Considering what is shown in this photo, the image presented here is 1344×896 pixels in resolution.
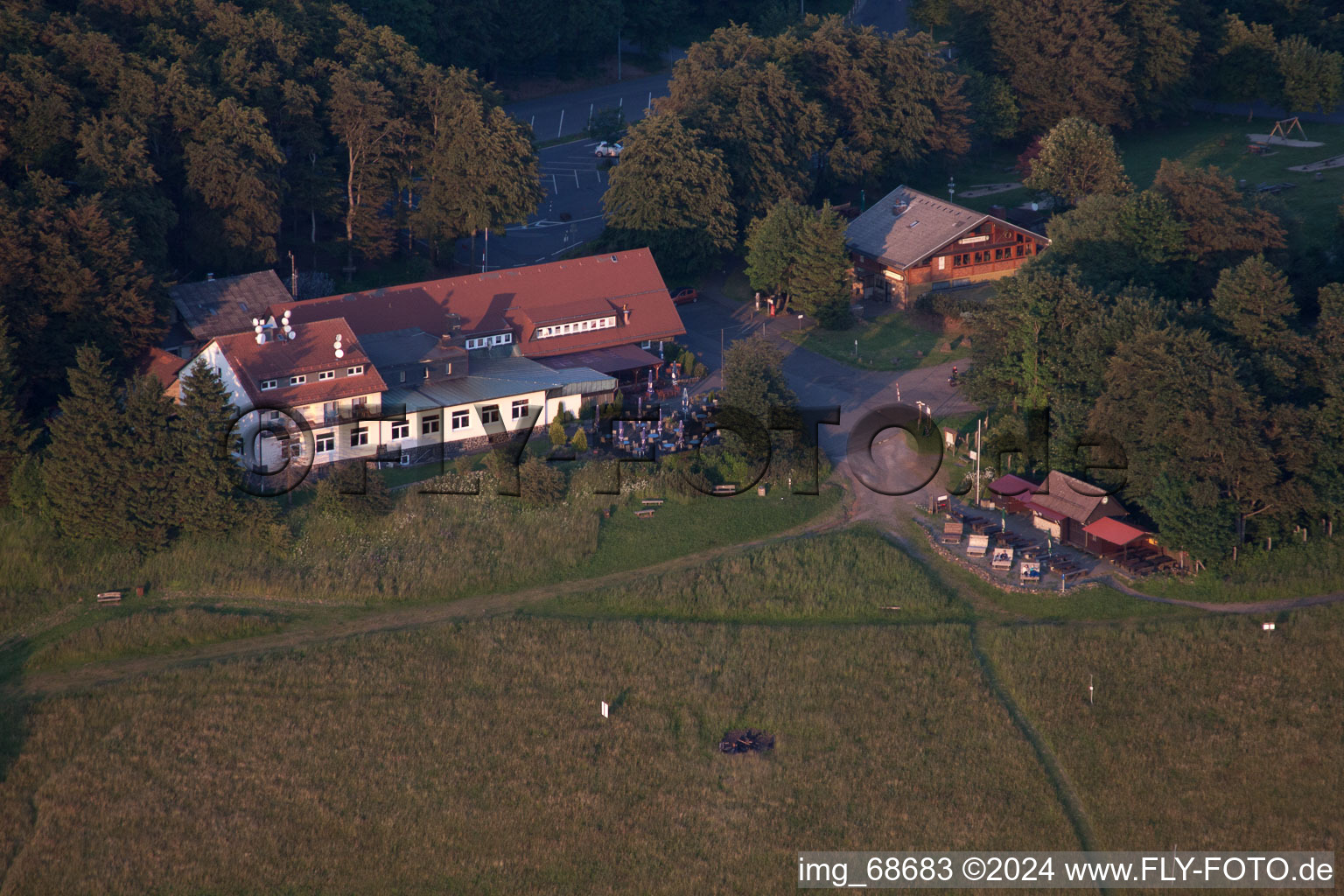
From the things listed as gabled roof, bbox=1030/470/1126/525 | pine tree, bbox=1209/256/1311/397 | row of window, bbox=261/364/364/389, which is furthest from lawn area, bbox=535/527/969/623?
pine tree, bbox=1209/256/1311/397

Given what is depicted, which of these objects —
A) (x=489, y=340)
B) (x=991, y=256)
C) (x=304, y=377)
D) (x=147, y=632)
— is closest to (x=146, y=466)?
(x=147, y=632)

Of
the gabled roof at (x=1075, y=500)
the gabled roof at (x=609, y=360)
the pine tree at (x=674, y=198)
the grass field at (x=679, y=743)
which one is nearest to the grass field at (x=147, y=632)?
the grass field at (x=679, y=743)

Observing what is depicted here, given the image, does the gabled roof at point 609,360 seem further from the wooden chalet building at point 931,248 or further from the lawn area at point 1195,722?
the lawn area at point 1195,722

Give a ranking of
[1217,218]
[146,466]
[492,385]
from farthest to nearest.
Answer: [1217,218] < [492,385] < [146,466]

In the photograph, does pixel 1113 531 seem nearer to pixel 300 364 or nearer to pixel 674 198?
pixel 674 198

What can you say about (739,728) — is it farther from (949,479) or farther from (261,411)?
(261,411)

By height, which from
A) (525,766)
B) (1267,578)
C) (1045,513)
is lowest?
(525,766)

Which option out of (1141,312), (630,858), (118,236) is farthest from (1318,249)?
(118,236)
